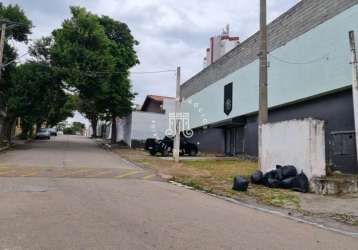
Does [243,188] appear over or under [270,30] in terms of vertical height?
under

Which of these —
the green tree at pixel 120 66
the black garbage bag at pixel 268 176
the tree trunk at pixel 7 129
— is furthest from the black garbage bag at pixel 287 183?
the tree trunk at pixel 7 129

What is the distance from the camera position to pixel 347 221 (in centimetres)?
912

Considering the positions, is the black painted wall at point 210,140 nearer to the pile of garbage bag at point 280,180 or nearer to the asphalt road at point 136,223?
the pile of garbage bag at point 280,180

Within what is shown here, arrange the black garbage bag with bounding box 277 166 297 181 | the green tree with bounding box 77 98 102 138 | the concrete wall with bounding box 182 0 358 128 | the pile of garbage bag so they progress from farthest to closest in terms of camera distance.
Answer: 1. the green tree with bounding box 77 98 102 138
2. the concrete wall with bounding box 182 0 358 128
3. the black garbage bag with bounding box 277 166 297 181
4. the pile of garbage bag

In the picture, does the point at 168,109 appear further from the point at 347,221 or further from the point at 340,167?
the point at 347,221

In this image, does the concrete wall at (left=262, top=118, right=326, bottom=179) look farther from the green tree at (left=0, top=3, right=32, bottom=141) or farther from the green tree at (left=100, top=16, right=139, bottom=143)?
the green tree at (left=0, top=3, right=32, bottom=141)

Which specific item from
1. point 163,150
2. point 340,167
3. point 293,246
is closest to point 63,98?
point 163,150

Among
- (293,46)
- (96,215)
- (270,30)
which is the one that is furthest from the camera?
(270,30)

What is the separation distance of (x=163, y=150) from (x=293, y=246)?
23.6 metres

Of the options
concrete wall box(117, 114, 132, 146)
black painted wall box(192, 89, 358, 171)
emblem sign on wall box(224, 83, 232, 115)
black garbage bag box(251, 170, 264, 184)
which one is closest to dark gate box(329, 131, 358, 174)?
black painted wall box(192, 89, 358, 171)

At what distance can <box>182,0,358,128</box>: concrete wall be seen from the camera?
1766 centimetres

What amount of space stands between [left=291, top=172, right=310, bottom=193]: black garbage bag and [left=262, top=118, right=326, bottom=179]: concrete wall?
195mm

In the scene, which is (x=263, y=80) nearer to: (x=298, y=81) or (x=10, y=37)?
(x=298, y=81)

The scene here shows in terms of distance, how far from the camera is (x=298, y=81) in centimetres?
2091
